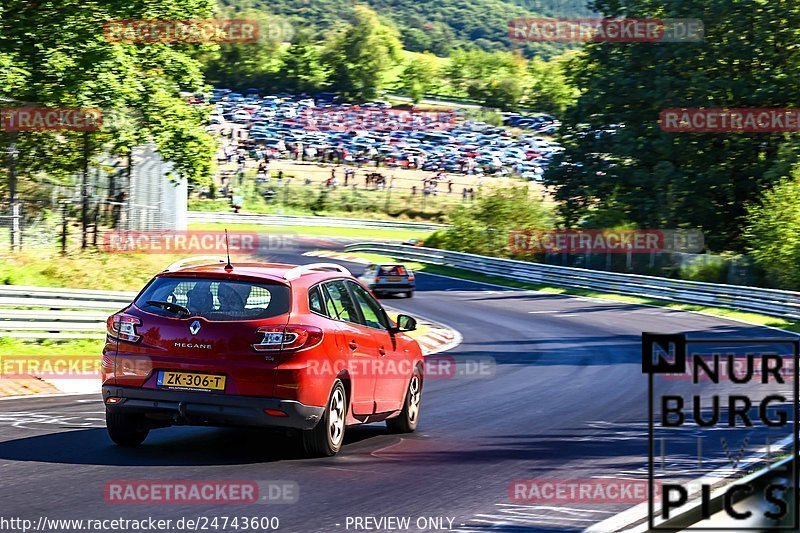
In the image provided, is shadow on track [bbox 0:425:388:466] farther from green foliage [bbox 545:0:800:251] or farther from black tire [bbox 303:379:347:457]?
green foliage [bbox 545:0:800:251]

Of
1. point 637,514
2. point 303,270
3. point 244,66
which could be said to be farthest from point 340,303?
point 244,66

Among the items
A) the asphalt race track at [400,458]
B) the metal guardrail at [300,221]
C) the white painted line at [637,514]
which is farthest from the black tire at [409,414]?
the metal guardrail at [300,221]

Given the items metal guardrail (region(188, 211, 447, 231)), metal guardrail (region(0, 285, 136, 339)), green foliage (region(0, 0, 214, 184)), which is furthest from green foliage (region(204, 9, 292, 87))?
metal guardrail (region(0, 285, 136, 339))

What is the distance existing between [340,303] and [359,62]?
145891mm

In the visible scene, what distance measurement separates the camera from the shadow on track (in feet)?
29.6

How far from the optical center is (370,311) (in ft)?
35.4

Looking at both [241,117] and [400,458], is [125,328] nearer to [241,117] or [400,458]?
[400,458]

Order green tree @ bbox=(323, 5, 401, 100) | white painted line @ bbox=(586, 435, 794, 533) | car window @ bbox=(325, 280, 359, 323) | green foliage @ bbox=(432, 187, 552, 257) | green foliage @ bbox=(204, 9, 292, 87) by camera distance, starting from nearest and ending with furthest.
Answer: white painted line @ bbox=(586, 435, 794, 533) < car window @ bbox=(325, 280, 359, 323) < green foliage @ bbox=(432, 187, 552, 257) < green tree @ bbox=(323, 5, 401, 100) < green foliage @ bbox=(204, 9, 292, 87)

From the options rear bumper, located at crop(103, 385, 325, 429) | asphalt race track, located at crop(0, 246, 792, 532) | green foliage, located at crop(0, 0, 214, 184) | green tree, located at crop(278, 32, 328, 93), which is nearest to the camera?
asphalt race track, located at crop(0, 246, 792, 532)

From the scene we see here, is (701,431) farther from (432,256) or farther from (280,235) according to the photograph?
(280,235)

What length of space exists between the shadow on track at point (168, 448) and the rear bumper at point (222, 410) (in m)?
0.35

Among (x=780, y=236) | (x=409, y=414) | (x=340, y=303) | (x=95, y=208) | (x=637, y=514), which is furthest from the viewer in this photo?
(x=780, y=236)

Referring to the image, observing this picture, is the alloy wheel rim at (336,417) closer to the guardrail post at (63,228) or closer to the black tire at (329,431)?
the black tire at (329,431)

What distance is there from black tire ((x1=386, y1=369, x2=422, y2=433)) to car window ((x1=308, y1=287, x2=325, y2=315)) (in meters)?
2.05
